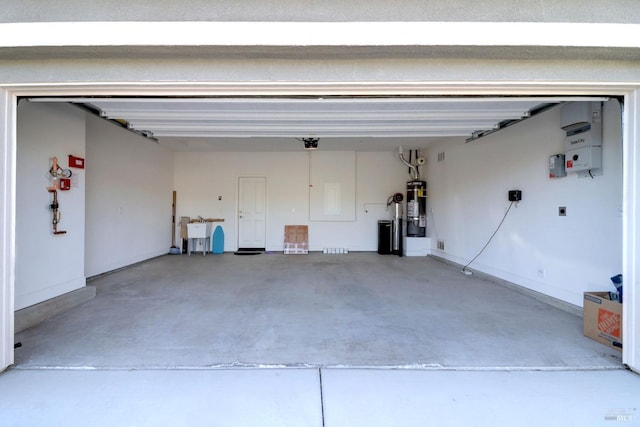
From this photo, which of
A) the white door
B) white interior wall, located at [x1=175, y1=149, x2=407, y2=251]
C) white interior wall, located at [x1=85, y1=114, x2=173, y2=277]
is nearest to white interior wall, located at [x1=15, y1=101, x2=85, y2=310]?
white interior wall, located at [x1=85, y1=114, x2=173, y2=277]

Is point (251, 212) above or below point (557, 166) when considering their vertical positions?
below

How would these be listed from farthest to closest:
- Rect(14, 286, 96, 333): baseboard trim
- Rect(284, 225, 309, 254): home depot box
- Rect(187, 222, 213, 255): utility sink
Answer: Rect(284, 225, 309, 254): home depot box
Rect(187, 222, 213, 255): utility sink
Rect(14, 286, 96, 333): baseboard trim

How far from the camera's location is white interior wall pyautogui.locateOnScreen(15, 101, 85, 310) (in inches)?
117

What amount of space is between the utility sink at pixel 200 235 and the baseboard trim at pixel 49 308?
3.45 metres

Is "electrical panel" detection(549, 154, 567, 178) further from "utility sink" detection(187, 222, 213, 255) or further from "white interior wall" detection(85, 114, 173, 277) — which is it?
"utility sink" detection(187, 222, 213, 255)

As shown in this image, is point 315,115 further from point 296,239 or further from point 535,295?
point 296,239

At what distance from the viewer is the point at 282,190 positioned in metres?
8.01

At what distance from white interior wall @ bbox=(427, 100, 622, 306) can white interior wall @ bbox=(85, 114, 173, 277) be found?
6778 millimetres

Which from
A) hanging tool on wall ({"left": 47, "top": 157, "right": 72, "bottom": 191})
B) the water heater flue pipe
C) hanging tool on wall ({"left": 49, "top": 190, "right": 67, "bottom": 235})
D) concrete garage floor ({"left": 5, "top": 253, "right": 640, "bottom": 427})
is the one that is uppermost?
the water heater flue pipe

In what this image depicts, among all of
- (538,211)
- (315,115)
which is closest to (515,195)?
(538,211)

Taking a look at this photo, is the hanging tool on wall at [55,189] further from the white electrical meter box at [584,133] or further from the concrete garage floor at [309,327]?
the white electrical meter box at [584,133]

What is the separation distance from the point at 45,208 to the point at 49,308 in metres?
1.12

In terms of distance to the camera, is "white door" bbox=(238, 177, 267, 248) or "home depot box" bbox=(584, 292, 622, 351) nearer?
"home depot box" bbox=(584, 292, 622, 351)

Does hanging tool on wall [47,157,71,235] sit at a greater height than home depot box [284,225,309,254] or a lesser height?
greater
